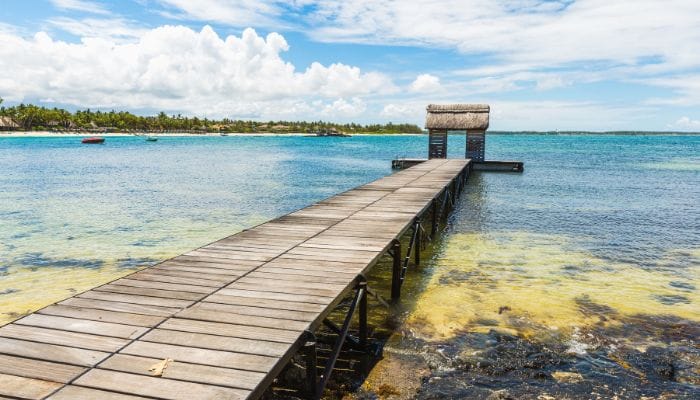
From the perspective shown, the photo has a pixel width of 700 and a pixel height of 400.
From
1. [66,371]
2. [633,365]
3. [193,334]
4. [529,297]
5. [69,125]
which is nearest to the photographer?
[66,371]

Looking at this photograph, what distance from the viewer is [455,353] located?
7.28 metres

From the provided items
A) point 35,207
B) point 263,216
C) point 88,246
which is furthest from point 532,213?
point 35,207

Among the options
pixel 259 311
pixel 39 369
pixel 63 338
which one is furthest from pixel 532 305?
pixel 39 369

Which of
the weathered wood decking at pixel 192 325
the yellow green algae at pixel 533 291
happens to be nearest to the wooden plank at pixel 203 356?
the weathered wood decking at pixel 192 325

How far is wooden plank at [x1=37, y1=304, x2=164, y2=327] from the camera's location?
5.09 meters

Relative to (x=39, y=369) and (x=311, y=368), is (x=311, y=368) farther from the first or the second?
(x=39, y=369)

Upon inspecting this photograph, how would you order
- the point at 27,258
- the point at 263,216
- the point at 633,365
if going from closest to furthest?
the point at 633,365
the point at 27,258
the point at 263,216

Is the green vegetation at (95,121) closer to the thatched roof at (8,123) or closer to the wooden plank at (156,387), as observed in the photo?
the thatched roof at (8,123)

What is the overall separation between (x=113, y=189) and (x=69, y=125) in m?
138

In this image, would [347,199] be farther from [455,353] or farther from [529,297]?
[455,353]

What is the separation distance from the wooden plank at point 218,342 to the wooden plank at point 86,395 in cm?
91

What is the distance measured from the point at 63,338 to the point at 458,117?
3559 centimetres

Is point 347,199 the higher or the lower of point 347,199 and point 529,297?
the higher

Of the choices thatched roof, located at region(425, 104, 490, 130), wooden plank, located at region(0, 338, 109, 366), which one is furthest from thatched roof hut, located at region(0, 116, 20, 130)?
wooden plank, located at region(0, 338, 109, 366)
